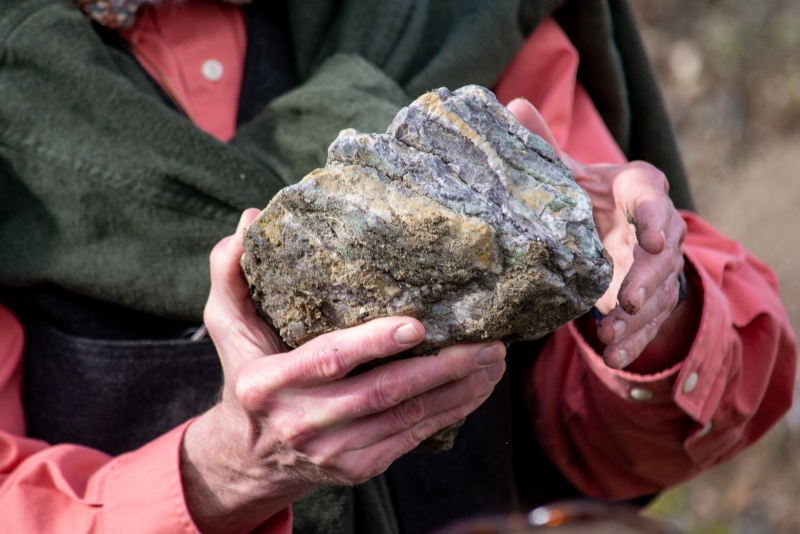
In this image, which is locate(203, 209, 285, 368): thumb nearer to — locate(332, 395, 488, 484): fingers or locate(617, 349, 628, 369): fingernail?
locate(332, 395, 488, 484): fingers

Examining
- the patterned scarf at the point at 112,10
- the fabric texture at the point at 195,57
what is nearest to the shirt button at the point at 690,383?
the fabric texture at the point at 195,57

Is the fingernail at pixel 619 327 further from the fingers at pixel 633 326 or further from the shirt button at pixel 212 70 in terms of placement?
the shirt button at pixel 212 70

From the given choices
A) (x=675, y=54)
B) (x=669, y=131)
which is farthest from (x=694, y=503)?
(x=675, y=54)

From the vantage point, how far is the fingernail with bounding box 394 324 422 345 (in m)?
0.98

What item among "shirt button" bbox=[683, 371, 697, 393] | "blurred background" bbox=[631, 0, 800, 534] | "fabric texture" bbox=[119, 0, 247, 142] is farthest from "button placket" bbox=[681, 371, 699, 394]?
"blurred background" bbox=[631, 0, 800, 534]

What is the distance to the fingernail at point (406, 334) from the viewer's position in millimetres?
982

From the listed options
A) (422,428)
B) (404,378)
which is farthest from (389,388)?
(422,428)

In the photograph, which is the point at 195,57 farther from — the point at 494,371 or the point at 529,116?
the point at 494,371

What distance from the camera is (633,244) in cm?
126

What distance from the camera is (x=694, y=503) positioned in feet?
12.5

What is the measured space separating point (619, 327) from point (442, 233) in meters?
0.36

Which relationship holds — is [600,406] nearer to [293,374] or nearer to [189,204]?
[293,374]

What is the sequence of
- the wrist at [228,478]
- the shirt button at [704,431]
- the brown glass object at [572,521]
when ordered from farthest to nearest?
the brown glass object at [572,521] < the shirt button at [704,431] < the wrist at [228,478]

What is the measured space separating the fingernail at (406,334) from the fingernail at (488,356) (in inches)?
5.1
